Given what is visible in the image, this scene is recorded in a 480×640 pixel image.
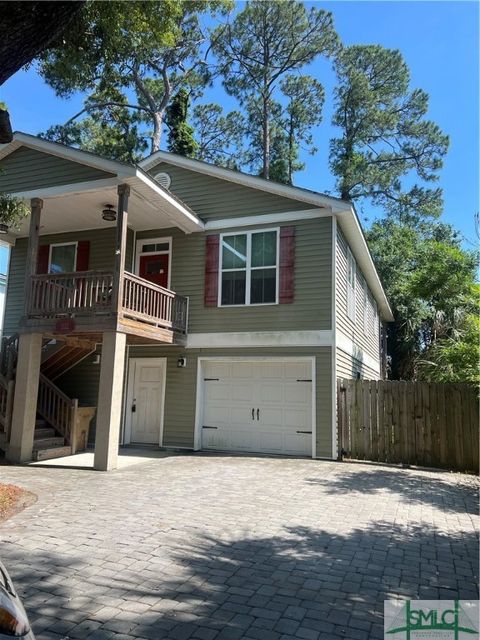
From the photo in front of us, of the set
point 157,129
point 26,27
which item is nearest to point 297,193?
point 26,27

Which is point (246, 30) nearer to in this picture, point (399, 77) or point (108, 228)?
point (399, 77)

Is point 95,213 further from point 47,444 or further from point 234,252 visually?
point 47,444

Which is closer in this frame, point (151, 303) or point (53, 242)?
point (151, 303)

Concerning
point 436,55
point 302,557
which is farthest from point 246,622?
Answer: point 436,55

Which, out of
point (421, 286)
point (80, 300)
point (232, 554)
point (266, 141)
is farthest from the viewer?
point (266, 141)

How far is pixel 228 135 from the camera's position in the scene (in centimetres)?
3052

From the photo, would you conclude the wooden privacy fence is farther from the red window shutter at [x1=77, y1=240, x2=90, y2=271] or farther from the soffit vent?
the red window shutter at [x1=77, y1=240, x2=90, y2=271]

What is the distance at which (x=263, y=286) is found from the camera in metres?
11.9

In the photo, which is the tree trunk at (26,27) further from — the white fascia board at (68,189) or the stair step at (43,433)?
the stair step at (43,433)

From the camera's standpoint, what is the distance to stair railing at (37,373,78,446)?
10789 millimetres

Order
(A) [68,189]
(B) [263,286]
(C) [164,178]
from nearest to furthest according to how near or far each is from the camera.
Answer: (A) [68,189] < (B) [263,286] < (C) [164,178]

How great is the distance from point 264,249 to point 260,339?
7.53 feet

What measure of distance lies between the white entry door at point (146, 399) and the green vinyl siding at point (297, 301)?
1.51m

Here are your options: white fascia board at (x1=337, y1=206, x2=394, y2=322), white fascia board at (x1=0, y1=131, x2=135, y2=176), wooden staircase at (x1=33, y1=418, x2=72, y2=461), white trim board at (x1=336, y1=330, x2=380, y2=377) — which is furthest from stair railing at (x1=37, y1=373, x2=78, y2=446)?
white fascia board at (x1=337, y1=206, x2=394, y2=322)
